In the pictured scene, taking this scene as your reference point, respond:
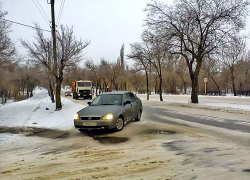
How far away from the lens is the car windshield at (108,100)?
29.4 ft

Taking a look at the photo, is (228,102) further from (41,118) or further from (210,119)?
(41,118)

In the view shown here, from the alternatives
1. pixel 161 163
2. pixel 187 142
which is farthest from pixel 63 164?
pixel 187 142

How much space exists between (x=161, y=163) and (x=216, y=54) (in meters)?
17.9

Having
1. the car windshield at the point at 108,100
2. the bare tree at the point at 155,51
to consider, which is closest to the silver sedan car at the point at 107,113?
the car windshield at the point at 108,100

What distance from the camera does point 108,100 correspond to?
917 cm

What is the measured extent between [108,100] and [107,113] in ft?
5.09

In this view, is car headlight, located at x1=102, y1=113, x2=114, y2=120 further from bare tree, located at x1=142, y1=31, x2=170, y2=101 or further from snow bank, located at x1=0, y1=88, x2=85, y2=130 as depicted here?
bare tree, located at x1=142, y1=31, x2=170, y2=101

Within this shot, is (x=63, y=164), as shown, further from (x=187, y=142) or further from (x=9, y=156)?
(x=187, y=142)

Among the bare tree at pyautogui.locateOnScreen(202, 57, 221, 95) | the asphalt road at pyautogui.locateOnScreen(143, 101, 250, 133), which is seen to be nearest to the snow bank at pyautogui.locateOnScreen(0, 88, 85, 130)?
the asphalt road at pyautogui.locateOnScreen(143, 101, 250, 133)

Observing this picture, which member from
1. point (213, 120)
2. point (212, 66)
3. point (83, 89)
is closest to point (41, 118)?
point (213, 120)

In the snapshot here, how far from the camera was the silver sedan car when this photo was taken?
757 cm

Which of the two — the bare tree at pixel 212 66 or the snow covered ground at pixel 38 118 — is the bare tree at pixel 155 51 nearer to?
the bare tree at pixel 212 66

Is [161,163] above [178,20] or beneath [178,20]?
beneath

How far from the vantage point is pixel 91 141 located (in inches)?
274
